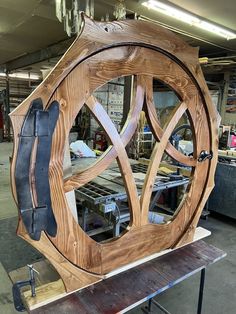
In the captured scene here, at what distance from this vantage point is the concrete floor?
2.05 meters

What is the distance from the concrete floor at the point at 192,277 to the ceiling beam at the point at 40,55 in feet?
13.1

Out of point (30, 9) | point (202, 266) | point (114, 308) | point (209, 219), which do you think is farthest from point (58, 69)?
point (30, 9)

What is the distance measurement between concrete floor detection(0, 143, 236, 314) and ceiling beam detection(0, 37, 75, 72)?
4.01m

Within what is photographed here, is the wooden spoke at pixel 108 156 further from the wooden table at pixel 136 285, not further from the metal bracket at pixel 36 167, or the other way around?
the wooden table at pixel 136 285

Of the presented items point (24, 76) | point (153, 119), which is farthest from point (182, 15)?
point (24, 76)

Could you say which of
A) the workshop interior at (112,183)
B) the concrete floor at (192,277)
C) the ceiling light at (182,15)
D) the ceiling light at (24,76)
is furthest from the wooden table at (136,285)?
the ceiling light at (24,76)

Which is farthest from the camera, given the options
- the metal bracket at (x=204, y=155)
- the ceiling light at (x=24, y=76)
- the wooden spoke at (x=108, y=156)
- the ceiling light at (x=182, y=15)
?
the ceiling light at (x=24, y=76)

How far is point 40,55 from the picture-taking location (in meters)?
7.28

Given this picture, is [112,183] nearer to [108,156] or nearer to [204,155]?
[204,155]

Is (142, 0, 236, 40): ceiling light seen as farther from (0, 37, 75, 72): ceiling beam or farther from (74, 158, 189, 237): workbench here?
(0, 37, 75, 72): ceiling beam

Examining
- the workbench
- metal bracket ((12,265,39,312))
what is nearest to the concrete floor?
the workbench

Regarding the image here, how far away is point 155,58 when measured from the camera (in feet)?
3.70

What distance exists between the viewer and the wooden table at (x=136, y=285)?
3.42ft

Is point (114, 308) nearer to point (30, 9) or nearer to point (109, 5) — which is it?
point (109, 5)
